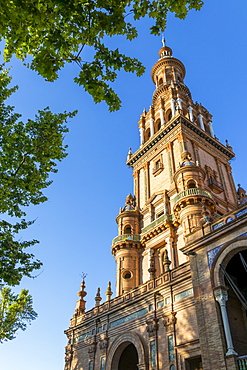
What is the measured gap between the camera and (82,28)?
323 inches

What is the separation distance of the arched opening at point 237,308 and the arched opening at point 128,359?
410 inches

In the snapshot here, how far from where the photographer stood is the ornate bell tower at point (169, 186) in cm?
2747

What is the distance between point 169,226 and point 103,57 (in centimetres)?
2191

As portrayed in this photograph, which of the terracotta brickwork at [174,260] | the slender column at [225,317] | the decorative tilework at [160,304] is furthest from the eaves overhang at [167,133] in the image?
the slender column at [225,317]

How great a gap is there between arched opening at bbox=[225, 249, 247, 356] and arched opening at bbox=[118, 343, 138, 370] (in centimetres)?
1042

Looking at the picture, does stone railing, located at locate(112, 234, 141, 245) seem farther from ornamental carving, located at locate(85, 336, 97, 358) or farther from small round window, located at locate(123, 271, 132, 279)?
ornamental carving, located at locate(85, 336, 97, 358)

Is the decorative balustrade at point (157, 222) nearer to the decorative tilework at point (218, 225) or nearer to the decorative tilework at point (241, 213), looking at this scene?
the decorative tilework at point (218, 225)

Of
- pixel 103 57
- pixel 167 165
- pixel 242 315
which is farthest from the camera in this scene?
pixel 167 165

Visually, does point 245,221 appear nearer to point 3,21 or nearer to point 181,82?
point 3,21

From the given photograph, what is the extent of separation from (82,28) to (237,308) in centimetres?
1335

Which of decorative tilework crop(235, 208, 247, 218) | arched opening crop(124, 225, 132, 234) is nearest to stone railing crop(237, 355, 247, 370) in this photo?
decorative tilework crop(235, 208, 247, 218)

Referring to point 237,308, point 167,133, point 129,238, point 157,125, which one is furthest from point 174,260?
point 157,125

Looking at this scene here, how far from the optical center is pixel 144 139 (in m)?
40.8

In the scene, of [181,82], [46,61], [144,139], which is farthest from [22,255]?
[181,82]
